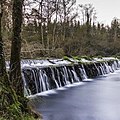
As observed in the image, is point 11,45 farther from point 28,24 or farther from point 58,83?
point 58,83

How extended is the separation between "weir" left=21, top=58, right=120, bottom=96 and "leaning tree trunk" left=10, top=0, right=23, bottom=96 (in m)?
4.30

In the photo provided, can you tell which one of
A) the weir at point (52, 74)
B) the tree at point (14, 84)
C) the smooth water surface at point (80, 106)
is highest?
the tree at point (14, 84)

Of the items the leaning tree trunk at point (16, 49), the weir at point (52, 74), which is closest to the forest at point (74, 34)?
the weir at point (52, 74)

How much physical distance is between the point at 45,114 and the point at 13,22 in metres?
3.29

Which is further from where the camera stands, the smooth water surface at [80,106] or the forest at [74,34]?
the forest at [74,34]

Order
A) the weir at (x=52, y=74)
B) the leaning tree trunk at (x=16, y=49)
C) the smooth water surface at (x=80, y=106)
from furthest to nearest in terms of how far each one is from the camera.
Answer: the weir at (x=52, y=74) → the smooth water surface at (x=80, y=106) → the leaning tree trunk at (x=16, y=49)

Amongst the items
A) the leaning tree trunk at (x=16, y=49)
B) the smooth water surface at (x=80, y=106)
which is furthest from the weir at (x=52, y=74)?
the leaning tree trunk at (x=16, y=49)

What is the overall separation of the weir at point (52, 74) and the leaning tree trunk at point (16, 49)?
430cm

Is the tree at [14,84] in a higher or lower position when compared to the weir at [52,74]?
higher

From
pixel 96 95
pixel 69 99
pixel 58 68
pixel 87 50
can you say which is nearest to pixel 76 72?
pixel 58 68

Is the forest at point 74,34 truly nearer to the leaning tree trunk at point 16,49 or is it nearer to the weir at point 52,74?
the weir at point 52,74

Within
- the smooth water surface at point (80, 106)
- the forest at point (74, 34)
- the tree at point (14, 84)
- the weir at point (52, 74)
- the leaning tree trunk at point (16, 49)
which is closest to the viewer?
the tree at point (14, 84)

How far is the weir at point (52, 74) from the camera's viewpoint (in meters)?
13.2

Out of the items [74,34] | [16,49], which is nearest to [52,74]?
[16,49]
